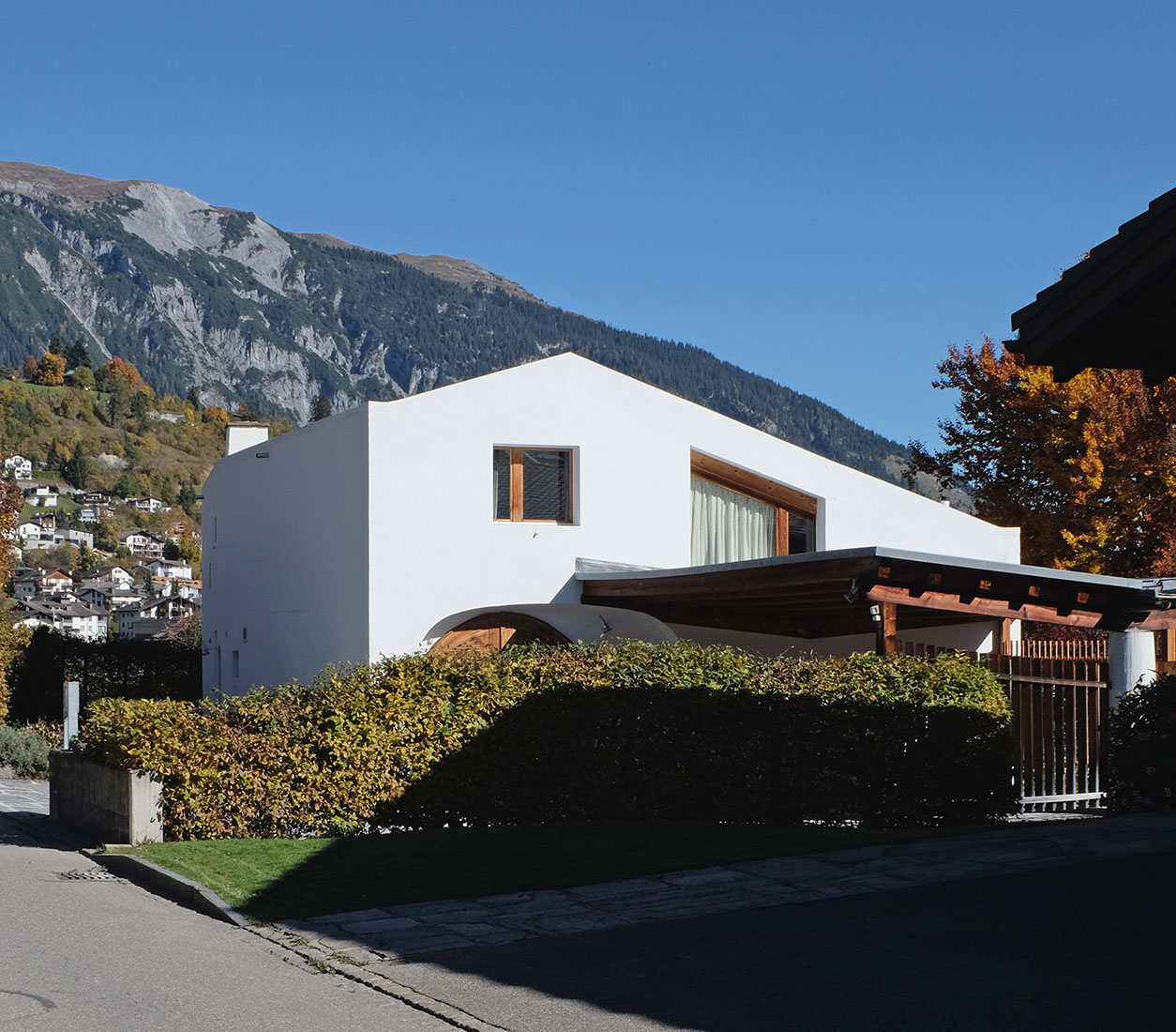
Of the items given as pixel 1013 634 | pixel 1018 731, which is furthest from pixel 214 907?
pixel 1013 634

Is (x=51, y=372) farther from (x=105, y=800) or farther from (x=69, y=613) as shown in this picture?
(x=105, y=800)

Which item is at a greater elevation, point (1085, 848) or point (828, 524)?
point (828, 524)

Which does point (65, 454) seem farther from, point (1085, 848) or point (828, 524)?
point (1085, 848)

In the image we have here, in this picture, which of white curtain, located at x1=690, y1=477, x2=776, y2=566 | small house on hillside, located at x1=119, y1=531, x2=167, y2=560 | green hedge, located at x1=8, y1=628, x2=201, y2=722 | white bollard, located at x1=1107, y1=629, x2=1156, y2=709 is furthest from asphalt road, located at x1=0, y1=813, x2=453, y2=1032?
small house on hillside, located at x1=119, y1=531, x2=167, y2=560

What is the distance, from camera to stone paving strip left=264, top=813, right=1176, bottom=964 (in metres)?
8.94

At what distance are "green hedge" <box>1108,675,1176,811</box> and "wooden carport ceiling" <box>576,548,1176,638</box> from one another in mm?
3141

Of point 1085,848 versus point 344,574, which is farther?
point 344,574

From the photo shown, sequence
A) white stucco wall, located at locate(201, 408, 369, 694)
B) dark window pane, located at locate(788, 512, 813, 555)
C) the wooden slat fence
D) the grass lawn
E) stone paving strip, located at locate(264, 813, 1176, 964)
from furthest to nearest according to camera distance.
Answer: dark window pane, located at locate(788, 512, 813, 555)
white stucco wall, located at locate(201, 408, 369, 694)
the wooden slat fence
the grass lawn
stone paving strip, located at locate(264, 813, 1176, 964)

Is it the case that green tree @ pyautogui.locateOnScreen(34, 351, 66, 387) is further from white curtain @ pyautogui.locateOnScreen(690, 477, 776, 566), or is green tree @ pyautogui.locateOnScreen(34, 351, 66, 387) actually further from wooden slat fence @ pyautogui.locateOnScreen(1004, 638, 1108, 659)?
wooden slat fence @ pyautogui.locateOnScreen(1004, 638, 1108, 659)

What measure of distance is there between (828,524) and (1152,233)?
15274mm

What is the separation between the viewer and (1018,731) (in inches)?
603

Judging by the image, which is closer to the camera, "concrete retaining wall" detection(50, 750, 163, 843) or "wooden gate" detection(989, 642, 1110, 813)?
"concrete retaining wall" detection(50, 750, 163, 843)

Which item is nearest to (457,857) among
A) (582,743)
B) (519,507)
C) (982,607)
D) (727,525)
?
(582,743)

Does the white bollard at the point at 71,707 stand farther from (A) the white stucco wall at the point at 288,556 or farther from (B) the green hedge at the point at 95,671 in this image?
(B) the green hedge at the point at 95,671
